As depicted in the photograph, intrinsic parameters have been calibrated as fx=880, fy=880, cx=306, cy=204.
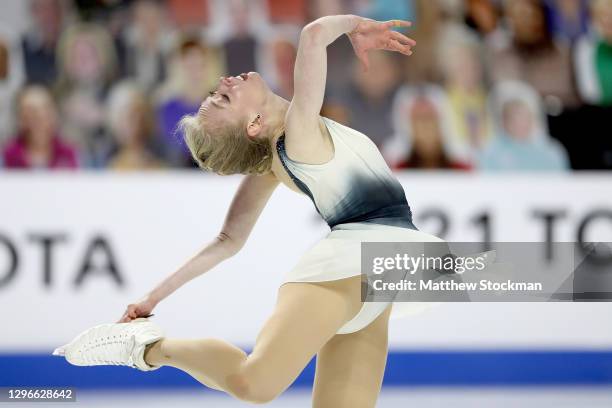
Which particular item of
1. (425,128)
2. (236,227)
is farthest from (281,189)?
(236,227)

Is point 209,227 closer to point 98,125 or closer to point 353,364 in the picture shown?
point 98,125

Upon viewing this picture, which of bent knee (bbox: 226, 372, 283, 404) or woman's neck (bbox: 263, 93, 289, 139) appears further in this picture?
woman's neck (bbox: 263, 93, 289, 139)

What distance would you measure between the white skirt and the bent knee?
391 mm

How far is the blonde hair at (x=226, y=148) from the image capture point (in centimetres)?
295

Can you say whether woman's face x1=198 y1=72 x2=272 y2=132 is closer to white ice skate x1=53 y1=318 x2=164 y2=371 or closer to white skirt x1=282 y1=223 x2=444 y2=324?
white skirt x1=282 y1=223 x2=444 y2=324

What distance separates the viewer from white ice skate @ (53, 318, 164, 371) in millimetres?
2783

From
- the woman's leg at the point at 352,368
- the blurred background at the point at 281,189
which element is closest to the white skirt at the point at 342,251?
the woman's leg at the point at 352,368

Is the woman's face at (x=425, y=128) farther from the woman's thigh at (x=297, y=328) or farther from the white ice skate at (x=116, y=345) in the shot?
the white ice skate at (x=116, y=345)

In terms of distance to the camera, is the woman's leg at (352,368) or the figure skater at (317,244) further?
the woman's leg at (352,368)

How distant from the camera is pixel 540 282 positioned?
321cm

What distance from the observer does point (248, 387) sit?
8.55 feet

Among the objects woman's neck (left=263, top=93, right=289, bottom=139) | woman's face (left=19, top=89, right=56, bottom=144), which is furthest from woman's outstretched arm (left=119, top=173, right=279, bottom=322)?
woman's face (left=19, top=89, right=56, bottom=144)

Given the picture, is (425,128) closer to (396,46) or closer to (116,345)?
(396,46)

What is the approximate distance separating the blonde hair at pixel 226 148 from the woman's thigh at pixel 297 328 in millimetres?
446
